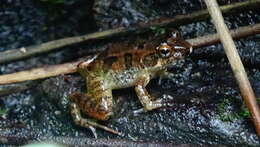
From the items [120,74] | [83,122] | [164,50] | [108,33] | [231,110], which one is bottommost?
[83,122]

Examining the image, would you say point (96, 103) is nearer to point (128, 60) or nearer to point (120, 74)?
point (120, 74)

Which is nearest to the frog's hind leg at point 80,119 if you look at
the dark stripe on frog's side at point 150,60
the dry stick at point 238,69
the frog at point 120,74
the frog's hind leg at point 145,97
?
the frog at point 120,74

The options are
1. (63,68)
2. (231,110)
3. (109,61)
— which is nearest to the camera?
(231,110)

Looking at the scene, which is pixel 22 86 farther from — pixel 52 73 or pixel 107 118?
pixel 107 118

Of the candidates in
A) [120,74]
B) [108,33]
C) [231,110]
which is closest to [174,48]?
[120,74]

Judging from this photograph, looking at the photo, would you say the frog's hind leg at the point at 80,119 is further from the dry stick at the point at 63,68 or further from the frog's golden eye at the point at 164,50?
the frog's golden eye at the point at 164,50

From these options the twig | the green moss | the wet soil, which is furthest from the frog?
the twig
